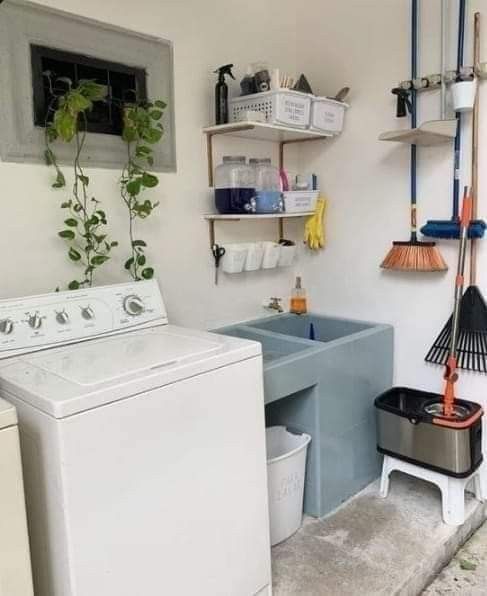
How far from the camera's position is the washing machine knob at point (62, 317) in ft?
5.29

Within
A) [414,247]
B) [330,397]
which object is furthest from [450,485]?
[414,247]

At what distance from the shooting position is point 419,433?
6.88ft

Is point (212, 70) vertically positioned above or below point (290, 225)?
above

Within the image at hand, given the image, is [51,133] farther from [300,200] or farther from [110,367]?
[300,200]

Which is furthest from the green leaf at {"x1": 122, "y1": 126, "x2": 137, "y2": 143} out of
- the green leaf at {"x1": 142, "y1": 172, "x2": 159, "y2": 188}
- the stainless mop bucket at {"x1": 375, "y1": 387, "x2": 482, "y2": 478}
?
the stainless mop bucket at {"x1": 375, "y1": 387, "x2": 482, "y2": 478}

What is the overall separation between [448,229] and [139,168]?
1283 millimetres

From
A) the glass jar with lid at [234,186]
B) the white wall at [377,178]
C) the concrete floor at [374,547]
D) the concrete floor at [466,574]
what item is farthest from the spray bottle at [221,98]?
the concrete floor at [466,574]

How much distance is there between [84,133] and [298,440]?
1439 mm

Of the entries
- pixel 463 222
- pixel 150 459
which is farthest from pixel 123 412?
pixel 463 222

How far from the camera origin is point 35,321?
61.7 inches

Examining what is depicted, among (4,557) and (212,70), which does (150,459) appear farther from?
(212,70)

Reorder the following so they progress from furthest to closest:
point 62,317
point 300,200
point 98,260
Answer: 1. point 300,200
2. point 98,260
3. point 62,317

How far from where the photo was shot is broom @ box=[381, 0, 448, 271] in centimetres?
220

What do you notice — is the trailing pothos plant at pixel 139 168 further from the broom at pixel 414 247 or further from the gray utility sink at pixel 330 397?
the broom at pixel 414 247
